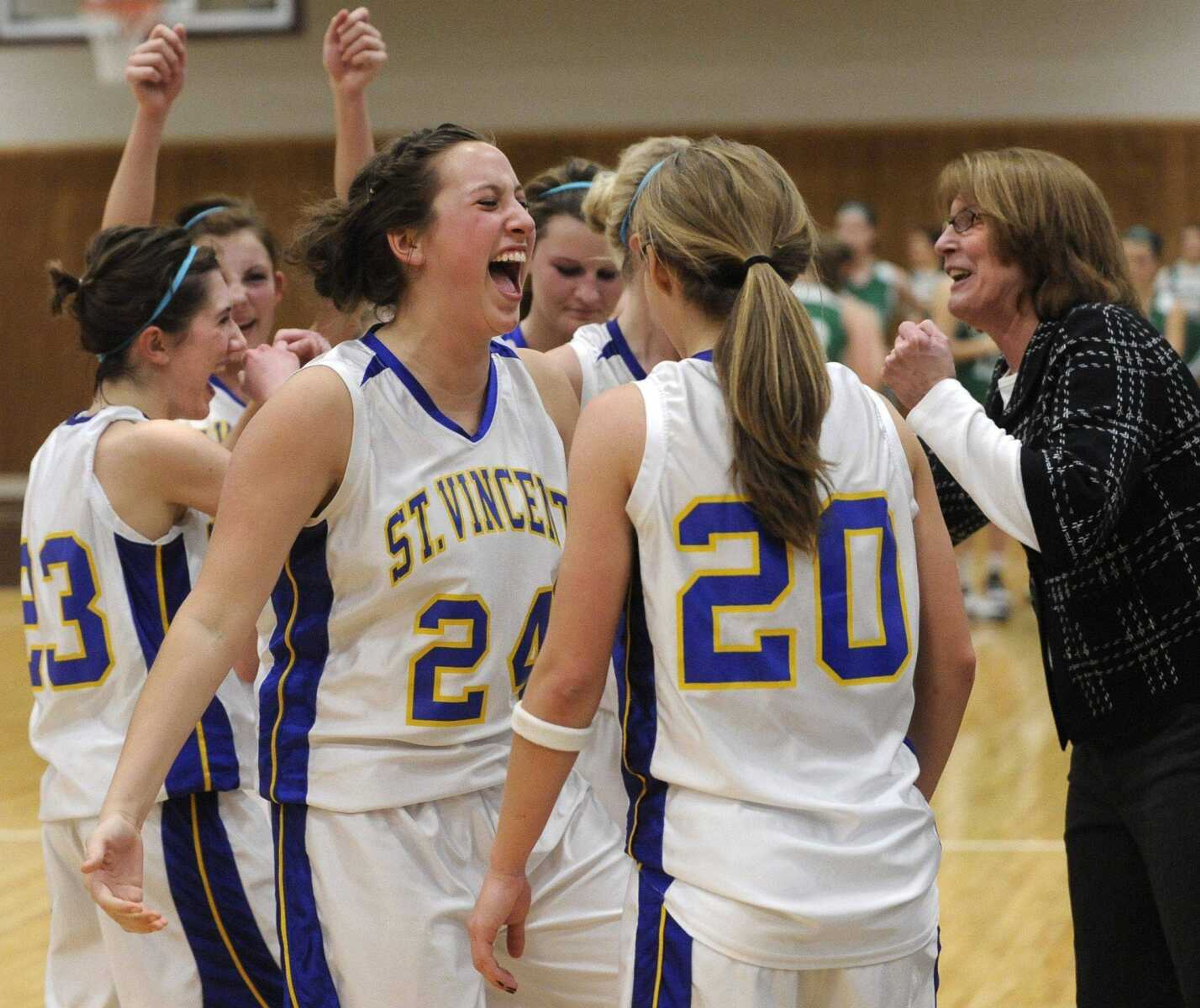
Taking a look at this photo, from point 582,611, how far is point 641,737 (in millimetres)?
174

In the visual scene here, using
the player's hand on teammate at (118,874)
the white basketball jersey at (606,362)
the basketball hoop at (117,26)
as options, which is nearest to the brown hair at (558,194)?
the white basketball jersey at (606,362)

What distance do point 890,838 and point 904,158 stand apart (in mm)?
11035

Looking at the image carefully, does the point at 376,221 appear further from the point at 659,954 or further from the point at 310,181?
the point at 310,181

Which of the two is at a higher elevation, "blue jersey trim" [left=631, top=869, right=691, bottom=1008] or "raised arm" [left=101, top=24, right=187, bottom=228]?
"raised arm" [left=101, top=24, right=187, bottom=228]

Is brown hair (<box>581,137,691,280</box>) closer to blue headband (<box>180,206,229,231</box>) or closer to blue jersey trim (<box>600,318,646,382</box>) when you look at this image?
blue jersey trim (<box>600,318,646,382</box>)

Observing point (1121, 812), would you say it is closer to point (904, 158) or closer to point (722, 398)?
point (722, 398)

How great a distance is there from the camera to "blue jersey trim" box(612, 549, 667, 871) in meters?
1.84

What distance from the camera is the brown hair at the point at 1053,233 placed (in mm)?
2477

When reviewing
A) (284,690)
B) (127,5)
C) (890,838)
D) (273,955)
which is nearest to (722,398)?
(890,838)

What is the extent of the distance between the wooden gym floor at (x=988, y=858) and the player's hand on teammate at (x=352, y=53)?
2.30m

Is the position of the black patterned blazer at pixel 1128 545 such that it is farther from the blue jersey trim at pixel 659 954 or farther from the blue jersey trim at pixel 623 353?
the blue jersey trim at pixel 623 353

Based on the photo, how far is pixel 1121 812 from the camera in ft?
7.95

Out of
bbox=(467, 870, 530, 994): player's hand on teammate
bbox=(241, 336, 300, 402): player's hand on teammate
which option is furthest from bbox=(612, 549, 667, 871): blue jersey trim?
bbox=(241, 336, 300, 402): player's hand on teammate

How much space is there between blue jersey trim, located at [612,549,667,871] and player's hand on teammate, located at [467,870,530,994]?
153 mm
